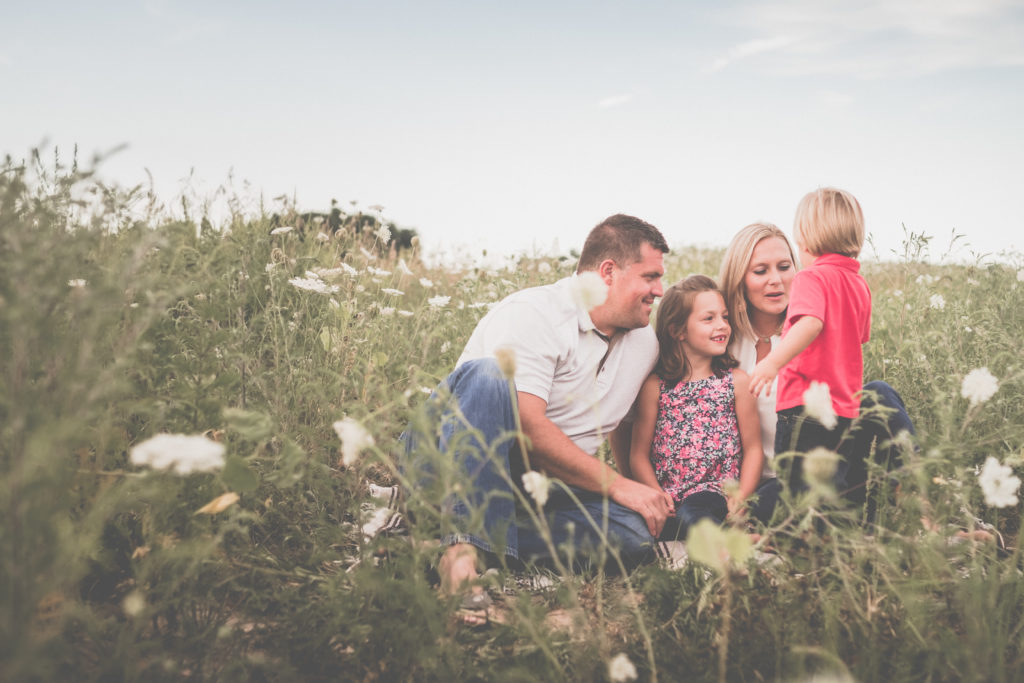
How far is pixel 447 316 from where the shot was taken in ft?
12.4

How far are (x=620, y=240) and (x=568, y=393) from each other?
934 millimetres

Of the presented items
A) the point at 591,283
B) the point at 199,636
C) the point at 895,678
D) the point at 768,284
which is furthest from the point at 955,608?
the point at 199,636

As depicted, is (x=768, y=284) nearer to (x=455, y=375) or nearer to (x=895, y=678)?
(x=455, y=375)

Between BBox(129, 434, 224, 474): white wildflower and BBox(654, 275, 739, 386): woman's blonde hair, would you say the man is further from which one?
BBox(129, 434, 224, 474): white wildflower

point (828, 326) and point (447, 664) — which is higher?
point (828, 326)

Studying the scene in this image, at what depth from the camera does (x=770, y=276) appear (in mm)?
2924

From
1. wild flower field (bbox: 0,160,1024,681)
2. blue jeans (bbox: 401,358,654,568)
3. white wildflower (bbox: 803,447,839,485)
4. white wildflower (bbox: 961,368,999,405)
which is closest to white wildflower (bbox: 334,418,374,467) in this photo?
wild flower field (bbox: 0,160,1024,681)

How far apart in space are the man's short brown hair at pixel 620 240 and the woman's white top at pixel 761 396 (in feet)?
1.83

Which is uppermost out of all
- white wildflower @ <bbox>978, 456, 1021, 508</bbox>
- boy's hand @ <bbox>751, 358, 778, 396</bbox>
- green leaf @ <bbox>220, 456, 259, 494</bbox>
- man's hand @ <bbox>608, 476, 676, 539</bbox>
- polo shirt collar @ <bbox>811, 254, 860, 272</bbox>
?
polo shirt collar @ <bbox>811, 254, 860, 272</bbox>

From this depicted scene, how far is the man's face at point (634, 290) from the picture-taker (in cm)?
279

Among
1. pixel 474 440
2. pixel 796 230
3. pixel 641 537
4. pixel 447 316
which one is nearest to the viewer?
pixel 474 440

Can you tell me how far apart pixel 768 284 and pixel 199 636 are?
2.50 meters

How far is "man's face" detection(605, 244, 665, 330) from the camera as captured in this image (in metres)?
2.79

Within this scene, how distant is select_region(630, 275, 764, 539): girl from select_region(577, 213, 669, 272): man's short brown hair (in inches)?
11.0
